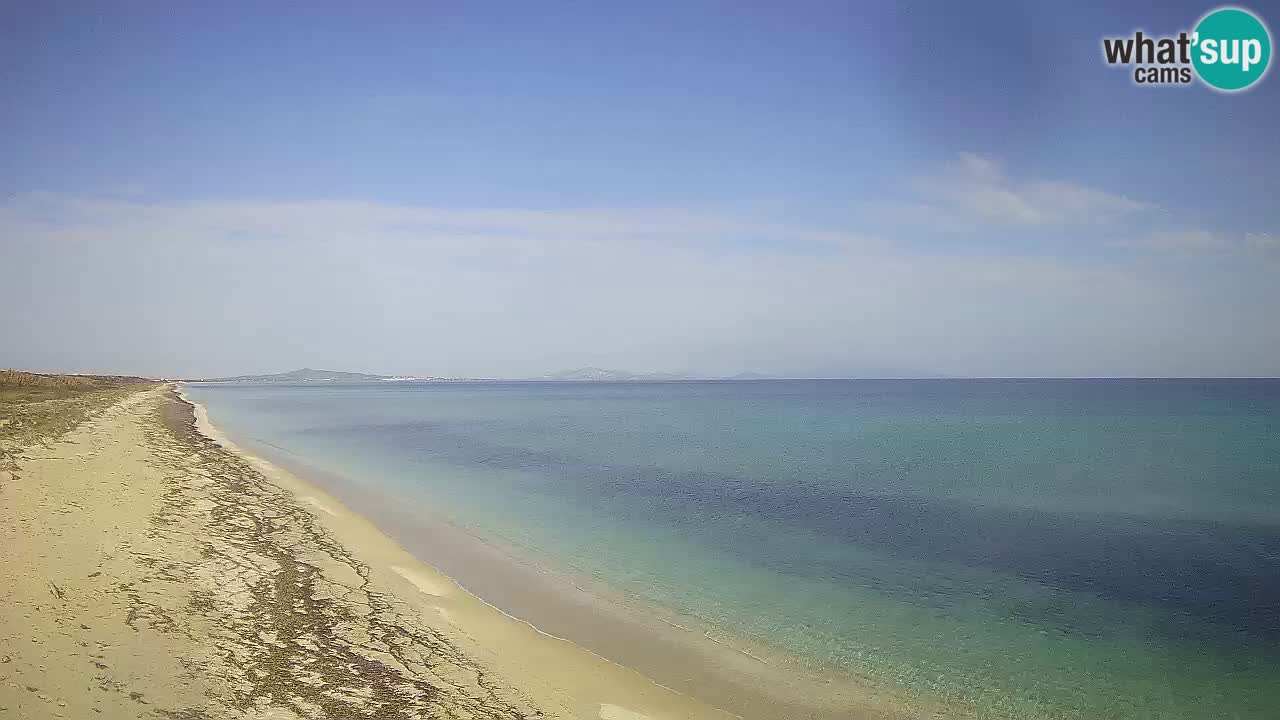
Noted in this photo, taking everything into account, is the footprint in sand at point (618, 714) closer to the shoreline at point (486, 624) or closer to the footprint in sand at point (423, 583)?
the shoreline at point (486, 624)

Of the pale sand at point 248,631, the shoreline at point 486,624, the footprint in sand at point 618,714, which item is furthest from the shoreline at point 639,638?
the footprint in sand at point 618,714

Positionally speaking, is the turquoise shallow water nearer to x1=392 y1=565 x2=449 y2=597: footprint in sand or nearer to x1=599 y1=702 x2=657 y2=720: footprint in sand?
x1=392 y1=565 x2=449 y2=597: footprint in sand

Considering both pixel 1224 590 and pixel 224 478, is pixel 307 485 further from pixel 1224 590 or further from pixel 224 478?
pixel 1224 590

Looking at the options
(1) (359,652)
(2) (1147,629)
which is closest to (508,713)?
(1) (359,652)

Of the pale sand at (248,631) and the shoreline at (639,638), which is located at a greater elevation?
the pale sand at (248,631)

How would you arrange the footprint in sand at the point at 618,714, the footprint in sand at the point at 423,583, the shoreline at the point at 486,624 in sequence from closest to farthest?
the footprint in sand at the point at 618,714 → the shoreline at the point at 486,624 → the footprint in sand at the point at 423,583

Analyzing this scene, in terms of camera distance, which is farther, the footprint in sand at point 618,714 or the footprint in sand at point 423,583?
the footprint in sand at point 423,583
